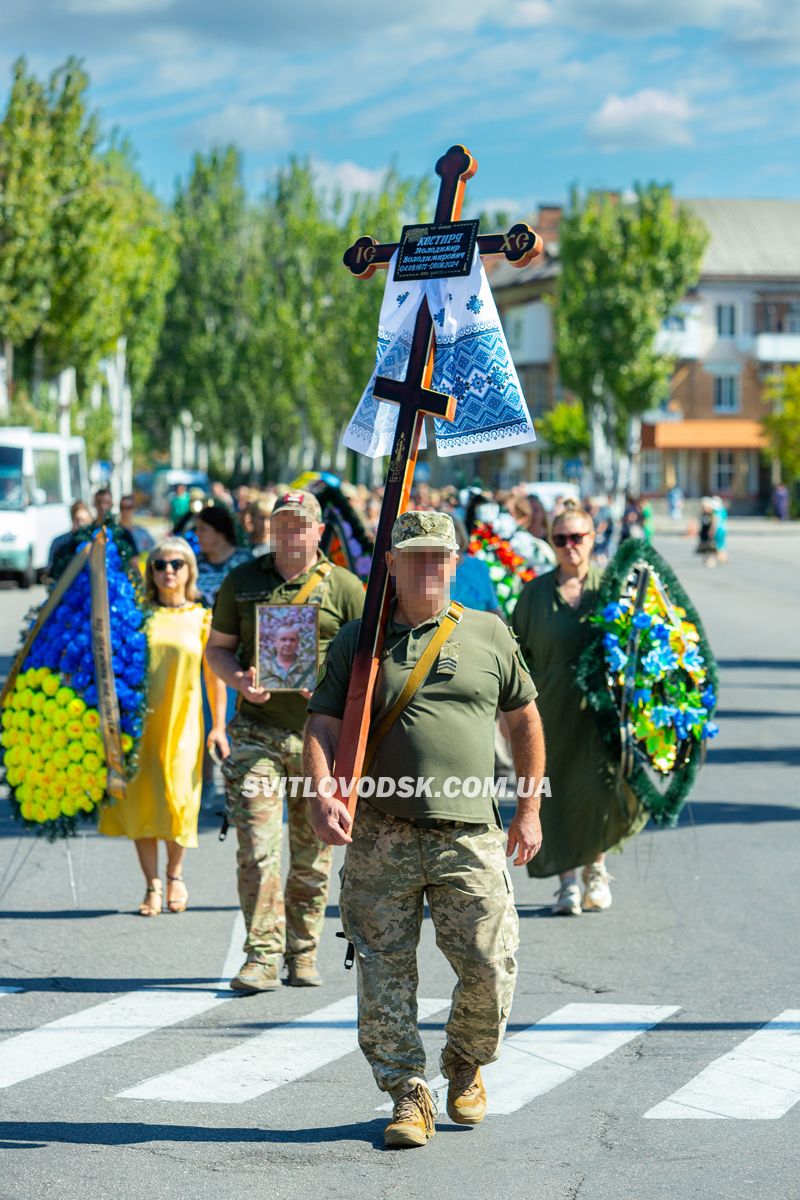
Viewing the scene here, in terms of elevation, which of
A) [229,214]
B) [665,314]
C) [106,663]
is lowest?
[106,663]

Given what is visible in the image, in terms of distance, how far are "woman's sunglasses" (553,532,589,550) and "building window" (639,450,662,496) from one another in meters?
71.8

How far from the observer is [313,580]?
7227 millimetres

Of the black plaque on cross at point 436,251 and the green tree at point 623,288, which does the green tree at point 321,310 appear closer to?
the green tree at point 623,288

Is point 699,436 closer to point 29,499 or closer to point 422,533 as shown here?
point 29,499

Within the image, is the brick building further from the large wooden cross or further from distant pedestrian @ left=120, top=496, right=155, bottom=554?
the large wooden cross

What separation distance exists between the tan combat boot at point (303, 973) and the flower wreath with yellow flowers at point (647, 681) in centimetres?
193

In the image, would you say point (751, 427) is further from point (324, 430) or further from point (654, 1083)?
point (654, 1083)

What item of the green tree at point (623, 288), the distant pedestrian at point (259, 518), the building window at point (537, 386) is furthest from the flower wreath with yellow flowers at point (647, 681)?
the building window at point (537, 386)

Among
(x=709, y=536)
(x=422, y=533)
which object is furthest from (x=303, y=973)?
(x=709, y=536)

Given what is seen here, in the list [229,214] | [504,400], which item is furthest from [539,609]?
[229,214]

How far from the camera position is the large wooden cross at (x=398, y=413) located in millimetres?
5289

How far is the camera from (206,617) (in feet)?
29.3

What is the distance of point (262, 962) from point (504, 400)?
2.58m

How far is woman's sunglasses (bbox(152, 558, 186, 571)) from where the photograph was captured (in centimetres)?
874
